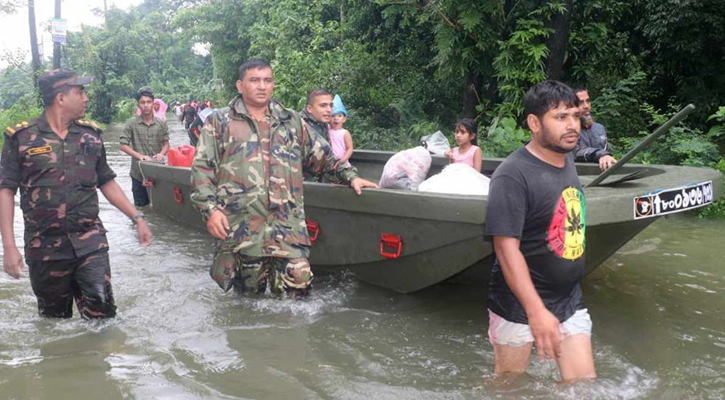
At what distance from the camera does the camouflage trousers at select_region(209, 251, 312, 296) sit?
467cm

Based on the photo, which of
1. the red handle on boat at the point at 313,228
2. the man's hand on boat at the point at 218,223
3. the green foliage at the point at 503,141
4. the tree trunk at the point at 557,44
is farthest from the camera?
the tree trunk at the point at 557,44

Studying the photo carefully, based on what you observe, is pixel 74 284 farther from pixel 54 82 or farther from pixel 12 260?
pixel 54 82

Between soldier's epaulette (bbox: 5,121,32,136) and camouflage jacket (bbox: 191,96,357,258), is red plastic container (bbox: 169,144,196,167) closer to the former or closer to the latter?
camouflage jacket (bbox: 191,96,357,258)

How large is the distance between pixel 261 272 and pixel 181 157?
3.38 m

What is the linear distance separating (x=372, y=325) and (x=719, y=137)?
27.1 feet

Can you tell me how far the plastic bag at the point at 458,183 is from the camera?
465 cm

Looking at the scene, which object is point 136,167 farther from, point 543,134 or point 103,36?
point 103,36

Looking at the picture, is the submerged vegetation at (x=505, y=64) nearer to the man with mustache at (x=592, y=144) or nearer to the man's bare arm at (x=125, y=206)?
the man with mustache at (x=592, y=144)

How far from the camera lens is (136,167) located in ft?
28.6

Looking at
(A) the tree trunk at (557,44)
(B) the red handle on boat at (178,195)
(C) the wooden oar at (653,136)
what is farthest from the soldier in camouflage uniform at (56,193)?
(A) the tree trunk at (557,44)

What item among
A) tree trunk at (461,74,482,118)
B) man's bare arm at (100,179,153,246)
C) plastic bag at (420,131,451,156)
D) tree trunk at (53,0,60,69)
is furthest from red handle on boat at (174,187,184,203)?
tree trunk at (53,0,60,69)

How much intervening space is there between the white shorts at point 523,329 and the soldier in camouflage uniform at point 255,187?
1823 millimetres

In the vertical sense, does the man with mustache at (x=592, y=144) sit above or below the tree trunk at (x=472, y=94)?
below

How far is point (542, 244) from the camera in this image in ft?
Answer: 9.76
